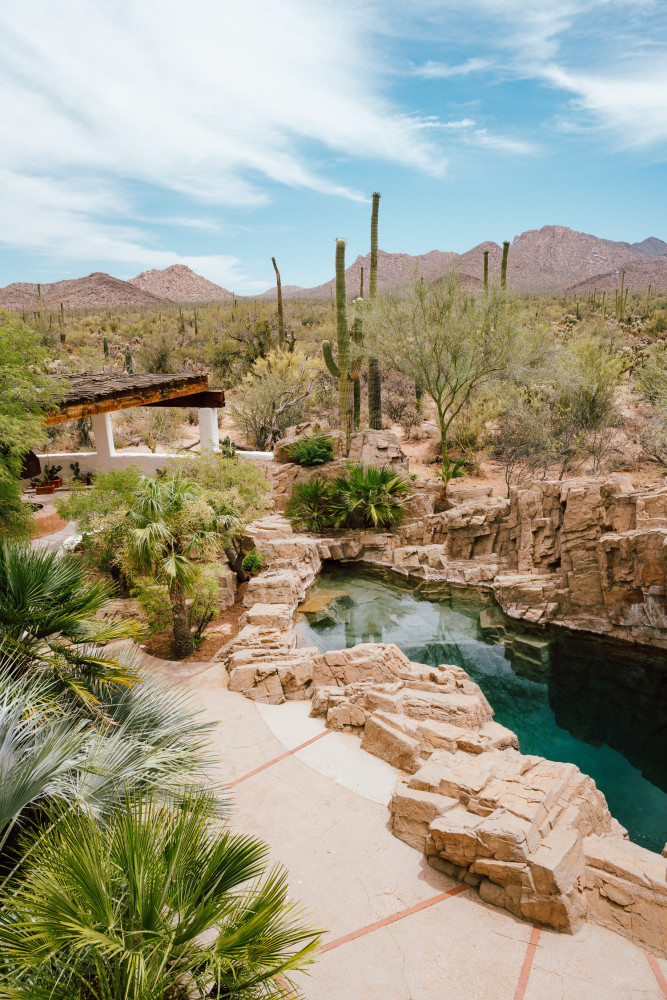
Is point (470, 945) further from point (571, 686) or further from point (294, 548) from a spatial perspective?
point (294, 548)

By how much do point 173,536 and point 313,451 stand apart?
937 centimetres

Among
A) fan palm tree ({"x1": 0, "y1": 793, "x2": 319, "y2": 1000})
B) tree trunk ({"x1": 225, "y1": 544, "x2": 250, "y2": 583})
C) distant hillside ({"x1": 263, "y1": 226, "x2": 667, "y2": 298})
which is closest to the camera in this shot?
fan palm tree ({"x1": 0, "y1": 793, "x2": 319, "y2": 1000})

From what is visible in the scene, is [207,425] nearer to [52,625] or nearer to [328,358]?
[328,358]

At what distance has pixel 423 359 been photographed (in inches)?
651

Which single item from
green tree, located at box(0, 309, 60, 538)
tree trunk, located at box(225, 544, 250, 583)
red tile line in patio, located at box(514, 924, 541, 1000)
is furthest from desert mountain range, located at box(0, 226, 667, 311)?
red tile line in patio, located at box(514, 924, 541, 1000)

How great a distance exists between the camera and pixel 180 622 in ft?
29.6

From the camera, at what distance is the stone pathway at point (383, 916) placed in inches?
147

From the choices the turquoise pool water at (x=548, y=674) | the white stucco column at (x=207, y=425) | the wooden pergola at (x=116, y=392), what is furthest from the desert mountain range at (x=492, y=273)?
the turquoise pool water at (x=548, y=674)

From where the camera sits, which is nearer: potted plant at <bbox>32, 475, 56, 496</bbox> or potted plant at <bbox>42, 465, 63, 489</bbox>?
potted plant at <bbox>32, 475, 56, 496</bbox>

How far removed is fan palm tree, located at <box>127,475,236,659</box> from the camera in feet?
26.3

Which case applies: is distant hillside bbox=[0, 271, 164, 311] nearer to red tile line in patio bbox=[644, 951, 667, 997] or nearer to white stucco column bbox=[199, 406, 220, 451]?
white stucco column bbox=[199, 406, 220, 451]

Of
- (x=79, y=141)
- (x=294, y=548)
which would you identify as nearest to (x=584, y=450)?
(x=294, y=548)

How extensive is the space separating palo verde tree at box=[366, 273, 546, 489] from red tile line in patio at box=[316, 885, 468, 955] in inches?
518

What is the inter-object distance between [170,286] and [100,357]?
7181cm
